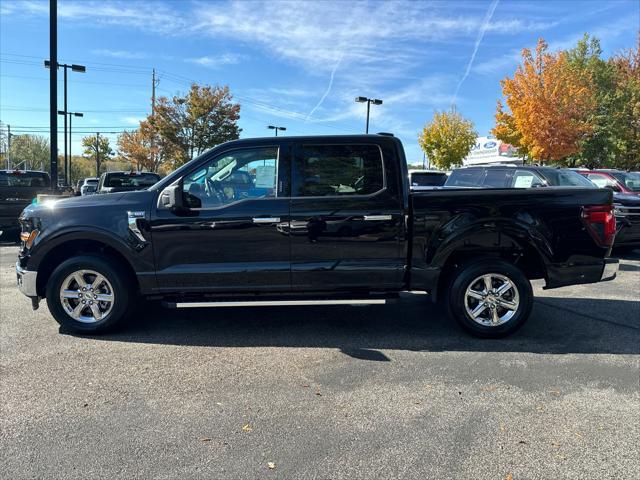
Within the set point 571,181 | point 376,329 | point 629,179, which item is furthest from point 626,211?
point 376,329

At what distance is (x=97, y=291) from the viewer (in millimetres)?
4875

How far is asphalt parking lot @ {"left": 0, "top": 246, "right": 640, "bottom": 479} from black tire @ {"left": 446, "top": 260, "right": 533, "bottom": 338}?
0.55 feet

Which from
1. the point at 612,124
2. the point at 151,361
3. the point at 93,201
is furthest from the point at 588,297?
the point at 612,124

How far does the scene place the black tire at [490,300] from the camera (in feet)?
15.7

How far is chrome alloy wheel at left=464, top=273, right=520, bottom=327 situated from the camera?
4.82 m

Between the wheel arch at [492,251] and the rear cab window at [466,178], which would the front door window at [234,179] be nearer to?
the wheel arch at [492,251]

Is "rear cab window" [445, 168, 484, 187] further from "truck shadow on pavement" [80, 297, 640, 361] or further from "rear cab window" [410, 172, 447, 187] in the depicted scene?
"truck shadow on pavement" [80, 297, 640, 361]

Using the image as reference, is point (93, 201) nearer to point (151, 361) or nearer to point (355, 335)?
point (151, 361)

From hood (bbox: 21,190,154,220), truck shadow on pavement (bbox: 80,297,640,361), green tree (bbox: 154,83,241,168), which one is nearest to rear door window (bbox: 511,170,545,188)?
truck shadow on pavement (bbox: 80,297,640,361)

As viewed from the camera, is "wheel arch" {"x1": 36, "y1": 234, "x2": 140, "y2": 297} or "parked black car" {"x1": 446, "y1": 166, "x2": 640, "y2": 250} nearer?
"wheel arch" {"x1": 36, "y1": 234, "x2": 140, "y2": 297}

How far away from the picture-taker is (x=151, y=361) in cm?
430

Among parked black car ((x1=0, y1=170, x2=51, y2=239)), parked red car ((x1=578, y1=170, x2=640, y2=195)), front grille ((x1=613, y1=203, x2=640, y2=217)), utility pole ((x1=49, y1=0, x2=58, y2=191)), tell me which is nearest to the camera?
front grille ((x1=613, y1=203, x2=640, y2=217))

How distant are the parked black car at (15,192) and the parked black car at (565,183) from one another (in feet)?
35.7

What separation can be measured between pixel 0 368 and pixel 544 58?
27.5m
